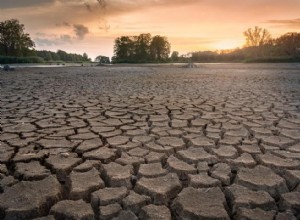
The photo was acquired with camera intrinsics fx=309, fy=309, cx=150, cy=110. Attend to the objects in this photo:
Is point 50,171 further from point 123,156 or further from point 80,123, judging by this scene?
point 80,123

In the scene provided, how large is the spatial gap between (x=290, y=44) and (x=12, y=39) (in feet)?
128

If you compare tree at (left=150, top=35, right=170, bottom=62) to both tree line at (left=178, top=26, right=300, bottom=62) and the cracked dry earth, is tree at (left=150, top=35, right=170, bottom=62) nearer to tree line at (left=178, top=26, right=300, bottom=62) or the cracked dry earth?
tree line at (left=178, top=26, right=300, bottom=62)

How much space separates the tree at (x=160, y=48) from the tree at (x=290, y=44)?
18.4 meters

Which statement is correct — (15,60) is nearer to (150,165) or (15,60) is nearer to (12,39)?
(12,39)

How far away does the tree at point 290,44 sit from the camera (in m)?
38.2

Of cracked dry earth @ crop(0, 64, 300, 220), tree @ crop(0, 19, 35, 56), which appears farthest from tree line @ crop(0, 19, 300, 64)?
cracked dry earth @ crop(0, 64, 300, 220)

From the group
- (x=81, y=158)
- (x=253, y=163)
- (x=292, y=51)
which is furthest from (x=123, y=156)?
(x=292, y=51)

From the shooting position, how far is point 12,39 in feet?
150

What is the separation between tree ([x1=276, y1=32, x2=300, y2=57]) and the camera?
3819cm

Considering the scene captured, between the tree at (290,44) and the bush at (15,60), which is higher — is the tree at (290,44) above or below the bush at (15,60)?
above

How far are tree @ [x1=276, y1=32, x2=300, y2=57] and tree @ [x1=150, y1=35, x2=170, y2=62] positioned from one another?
18.4 metres

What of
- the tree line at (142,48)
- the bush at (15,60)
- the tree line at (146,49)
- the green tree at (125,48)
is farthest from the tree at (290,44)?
the bush at (15,60)

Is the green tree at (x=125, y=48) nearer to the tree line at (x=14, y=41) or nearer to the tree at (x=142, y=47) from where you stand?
the tree at (x=142, y=47)

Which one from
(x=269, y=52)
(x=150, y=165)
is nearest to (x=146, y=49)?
(x=269, y=52)
